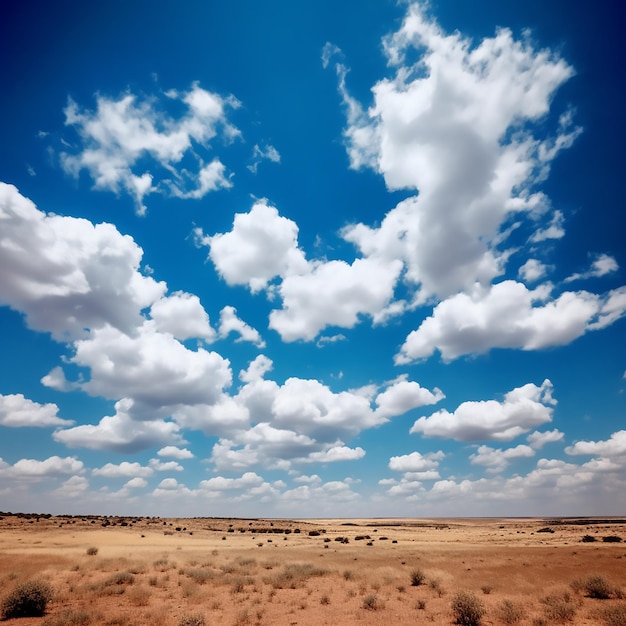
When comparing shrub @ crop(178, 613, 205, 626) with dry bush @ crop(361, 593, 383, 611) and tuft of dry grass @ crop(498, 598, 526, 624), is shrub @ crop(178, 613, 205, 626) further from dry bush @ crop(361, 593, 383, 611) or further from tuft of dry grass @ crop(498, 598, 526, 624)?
tuft of dry grass @ crop(498, 598, 526, 624)

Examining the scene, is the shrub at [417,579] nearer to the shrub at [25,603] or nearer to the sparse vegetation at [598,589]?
the sparse vegetation at [598,589]

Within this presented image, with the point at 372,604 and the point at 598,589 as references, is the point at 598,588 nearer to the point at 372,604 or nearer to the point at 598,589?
the point at 598,589

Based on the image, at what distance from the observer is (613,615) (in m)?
15.4

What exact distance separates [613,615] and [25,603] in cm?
2324

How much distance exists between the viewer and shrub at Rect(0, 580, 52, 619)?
16156mm

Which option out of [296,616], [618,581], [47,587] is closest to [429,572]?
[618,581]

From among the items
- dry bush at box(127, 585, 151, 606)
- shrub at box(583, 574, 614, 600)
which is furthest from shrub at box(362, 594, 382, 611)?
shrub at box(583, 574, 614, 600)

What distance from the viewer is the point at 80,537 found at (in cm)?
5419

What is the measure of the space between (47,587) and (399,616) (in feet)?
51.3

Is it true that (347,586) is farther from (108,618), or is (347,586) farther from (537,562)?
(537,562)

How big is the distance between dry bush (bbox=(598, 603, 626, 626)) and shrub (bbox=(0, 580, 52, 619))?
879 inches

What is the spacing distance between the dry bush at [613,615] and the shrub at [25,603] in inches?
879

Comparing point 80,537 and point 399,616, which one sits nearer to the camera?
point 399,616

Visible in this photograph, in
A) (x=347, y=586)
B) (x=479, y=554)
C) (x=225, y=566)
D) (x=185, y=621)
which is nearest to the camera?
(x=185, y=621)
